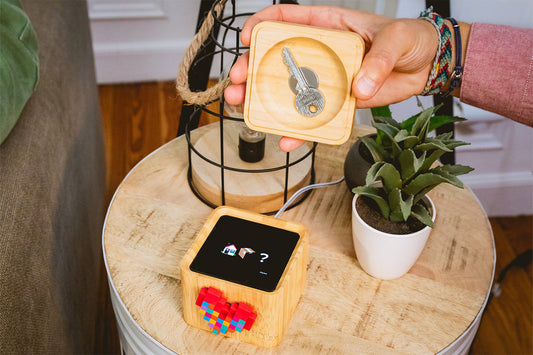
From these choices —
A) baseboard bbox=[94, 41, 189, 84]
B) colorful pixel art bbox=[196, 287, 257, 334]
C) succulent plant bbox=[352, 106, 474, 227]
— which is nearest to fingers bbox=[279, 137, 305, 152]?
succulent plant bbox=[352, 106, 474, 227]

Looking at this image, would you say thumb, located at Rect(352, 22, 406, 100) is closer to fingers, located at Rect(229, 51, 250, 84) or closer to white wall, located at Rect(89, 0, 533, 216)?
fingers, located at Rect(229, 51, 250, 84)

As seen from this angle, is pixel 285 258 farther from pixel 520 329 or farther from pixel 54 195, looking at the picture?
pixel 520 329

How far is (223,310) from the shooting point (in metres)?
0.63

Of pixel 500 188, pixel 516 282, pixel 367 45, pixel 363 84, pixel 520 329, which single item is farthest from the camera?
pixel 500 188

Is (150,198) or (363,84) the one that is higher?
(363,84)

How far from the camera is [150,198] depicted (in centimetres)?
87

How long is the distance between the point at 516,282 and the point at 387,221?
91cm

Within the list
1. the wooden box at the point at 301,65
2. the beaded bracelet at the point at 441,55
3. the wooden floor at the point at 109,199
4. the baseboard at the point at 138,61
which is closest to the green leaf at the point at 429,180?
the wooden box at the point at 301,65

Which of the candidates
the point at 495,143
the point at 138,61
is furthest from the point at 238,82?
the point at 138,61

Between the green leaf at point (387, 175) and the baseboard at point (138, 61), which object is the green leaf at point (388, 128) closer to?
the green leaf at point (387, 175)

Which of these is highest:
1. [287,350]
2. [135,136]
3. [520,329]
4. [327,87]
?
[327,87]

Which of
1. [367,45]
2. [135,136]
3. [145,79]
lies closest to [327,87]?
[367,45]

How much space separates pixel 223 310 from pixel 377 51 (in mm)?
386

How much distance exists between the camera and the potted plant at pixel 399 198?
0.66 metres
